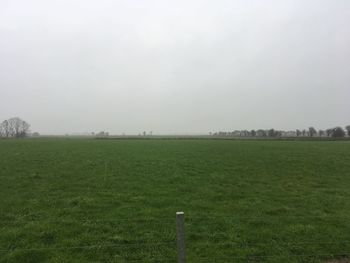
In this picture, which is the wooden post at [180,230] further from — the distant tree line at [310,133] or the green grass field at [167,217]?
the distant tree line at [310,133]

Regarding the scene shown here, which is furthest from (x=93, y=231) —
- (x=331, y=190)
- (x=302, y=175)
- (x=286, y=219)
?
(x=302, y=175)

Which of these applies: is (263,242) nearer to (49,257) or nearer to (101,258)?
(101,258)

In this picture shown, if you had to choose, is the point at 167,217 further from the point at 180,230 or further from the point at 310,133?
the point at 310,133

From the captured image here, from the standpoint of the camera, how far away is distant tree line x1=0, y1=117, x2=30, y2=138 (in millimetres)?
142500

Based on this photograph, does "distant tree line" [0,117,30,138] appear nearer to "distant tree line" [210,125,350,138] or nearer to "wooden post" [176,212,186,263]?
"distant tree line" [210,125,350,138]

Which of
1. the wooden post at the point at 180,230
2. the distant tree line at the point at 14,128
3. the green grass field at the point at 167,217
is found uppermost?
the distant tree line at the point at 14,128

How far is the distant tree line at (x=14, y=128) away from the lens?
142500 mm

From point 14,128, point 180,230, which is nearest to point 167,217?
point 180,230

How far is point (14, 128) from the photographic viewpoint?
145m

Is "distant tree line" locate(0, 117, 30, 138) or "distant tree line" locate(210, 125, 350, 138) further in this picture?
"distant tree line" locate(0, 117, 30, 138)

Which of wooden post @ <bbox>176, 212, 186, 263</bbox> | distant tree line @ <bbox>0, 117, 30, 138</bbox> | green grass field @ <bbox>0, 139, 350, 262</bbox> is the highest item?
distant tree line @ <bbox>0, 117, 30, 138</bbox>

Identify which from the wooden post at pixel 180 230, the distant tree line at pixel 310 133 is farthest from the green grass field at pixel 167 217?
the distant tree line at pixel 310 133

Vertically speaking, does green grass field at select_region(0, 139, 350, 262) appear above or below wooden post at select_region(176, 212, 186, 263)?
below

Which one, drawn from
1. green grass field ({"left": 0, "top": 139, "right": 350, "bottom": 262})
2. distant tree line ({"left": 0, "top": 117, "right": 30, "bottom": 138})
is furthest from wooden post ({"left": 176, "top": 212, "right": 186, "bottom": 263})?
distant tree line ({"left": 0, "top": 117, "right": 30, "bottom": 138})
